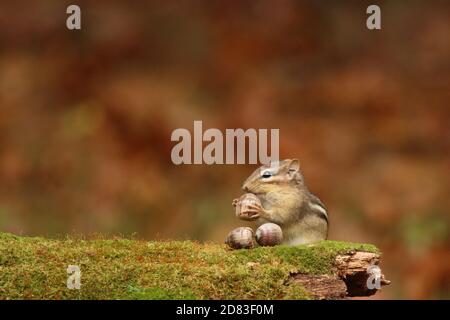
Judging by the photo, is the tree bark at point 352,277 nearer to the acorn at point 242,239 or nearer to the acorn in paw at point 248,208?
the acorn at point 242,239

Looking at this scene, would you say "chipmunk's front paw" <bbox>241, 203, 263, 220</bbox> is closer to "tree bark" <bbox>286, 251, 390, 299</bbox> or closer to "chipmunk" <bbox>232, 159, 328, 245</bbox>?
"chipmunk" <bbox>232, 159, 328, 245</bbox>

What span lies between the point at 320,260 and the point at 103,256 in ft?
3.75

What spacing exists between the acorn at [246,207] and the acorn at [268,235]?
11cm

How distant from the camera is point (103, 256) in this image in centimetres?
403

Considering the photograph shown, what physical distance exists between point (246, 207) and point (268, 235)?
215 millimetres

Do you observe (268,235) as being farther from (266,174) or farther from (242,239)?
(266,174)

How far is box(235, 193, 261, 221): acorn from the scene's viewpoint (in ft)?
14.3

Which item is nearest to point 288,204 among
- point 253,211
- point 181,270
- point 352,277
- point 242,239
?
point 253,211

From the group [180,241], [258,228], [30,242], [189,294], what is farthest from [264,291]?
[30,242]

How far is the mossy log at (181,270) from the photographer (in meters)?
3.65

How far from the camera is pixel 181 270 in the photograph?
3.81 m
